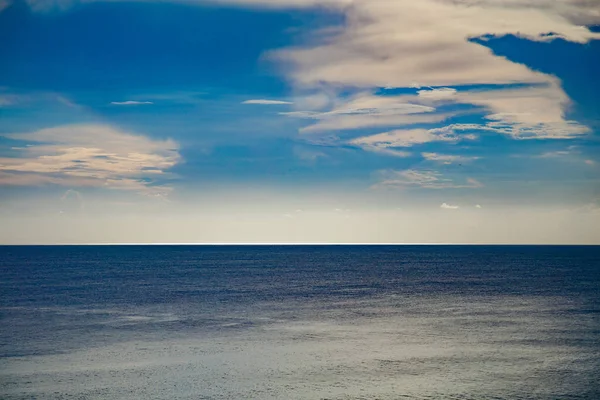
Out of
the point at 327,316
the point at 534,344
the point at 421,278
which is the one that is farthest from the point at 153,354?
the point at 421,278

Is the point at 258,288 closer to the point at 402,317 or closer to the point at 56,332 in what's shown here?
the point at 402,317

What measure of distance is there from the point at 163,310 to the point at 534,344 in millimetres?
50875

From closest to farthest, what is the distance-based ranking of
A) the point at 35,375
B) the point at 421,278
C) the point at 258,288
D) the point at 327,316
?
the point at 35,375 → the point at 327,316 → the point at 258,288 → the point at 421,278

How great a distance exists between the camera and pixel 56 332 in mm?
72562

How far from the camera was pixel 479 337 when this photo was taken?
71500 millimetres

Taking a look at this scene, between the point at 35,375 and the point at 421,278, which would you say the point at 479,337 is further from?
the point at 421,278

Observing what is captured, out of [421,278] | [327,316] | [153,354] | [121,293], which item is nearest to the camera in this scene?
[153,354]

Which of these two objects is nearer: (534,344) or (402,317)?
(534,344)

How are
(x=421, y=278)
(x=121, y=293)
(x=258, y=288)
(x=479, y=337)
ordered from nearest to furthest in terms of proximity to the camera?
(x=479, y=337), (x=121, y=293), (x=258, y=288), (x=421, y=278)

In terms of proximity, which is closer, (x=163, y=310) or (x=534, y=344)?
(x=534, y=344)

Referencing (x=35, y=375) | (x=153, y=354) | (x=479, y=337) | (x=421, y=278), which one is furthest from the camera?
(x=421, y=278)

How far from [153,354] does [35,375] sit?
38.3 ft

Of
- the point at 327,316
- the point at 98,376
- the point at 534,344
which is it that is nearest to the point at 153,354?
the point at 98,376

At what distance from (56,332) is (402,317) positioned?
143 feet
